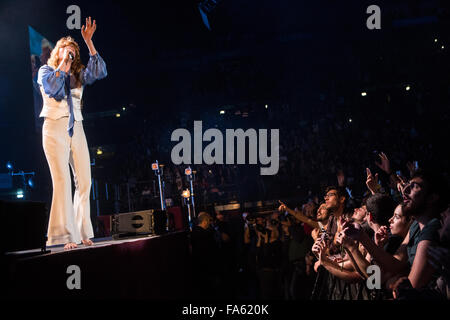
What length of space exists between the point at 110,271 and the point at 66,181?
991 millimetres

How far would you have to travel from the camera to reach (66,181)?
311 centimetres

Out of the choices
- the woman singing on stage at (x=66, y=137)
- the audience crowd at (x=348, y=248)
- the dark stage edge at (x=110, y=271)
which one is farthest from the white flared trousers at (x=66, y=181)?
the audience crowd at (x=348, y=248)

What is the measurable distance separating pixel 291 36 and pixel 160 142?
6128 mm

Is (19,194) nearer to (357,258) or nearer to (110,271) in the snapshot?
(110,271)

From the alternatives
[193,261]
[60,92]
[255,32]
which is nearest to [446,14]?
[255,32]

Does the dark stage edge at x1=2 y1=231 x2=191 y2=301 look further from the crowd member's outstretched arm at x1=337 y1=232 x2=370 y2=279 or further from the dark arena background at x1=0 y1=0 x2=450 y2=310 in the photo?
the crowd member's outstretched arm at x1=337 y1=232 x2=370 y2=279

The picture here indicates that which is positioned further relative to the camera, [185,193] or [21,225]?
[185,193]

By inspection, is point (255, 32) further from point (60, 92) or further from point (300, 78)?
point (60, 92)

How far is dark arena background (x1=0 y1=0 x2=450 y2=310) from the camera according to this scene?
230 cm

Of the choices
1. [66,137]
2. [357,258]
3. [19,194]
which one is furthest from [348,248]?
[19,194]

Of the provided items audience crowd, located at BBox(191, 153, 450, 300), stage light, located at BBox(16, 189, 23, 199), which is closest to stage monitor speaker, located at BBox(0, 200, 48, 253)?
audience crowd, located at BBox(191, 153, 450, 300)

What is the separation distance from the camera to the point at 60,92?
10.3ft

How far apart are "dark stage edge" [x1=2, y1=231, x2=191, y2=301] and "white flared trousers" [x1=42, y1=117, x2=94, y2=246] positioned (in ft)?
0.84
